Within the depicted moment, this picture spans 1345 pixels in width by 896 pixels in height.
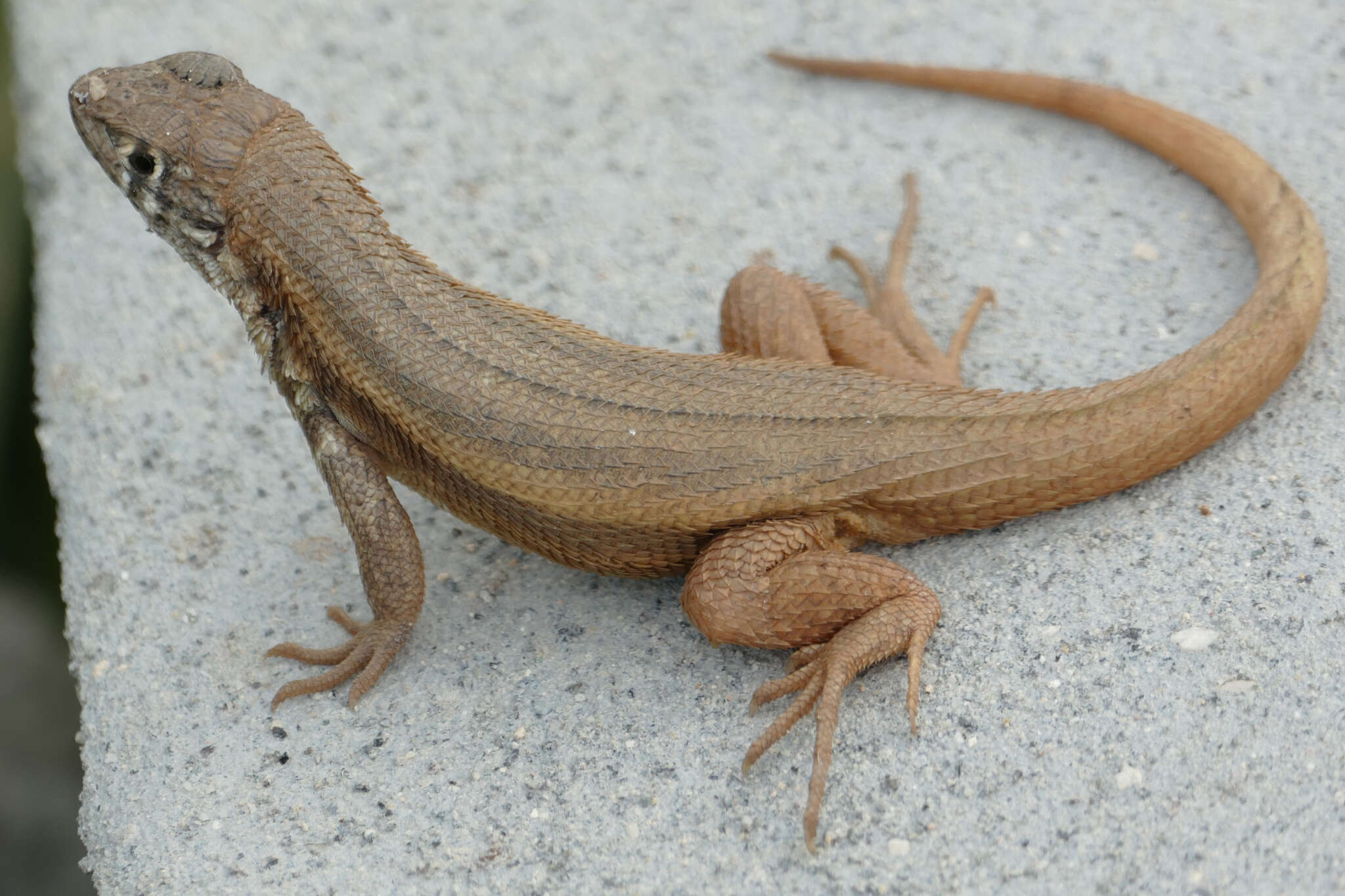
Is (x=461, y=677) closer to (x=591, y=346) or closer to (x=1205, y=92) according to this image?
(x=591, y=346)

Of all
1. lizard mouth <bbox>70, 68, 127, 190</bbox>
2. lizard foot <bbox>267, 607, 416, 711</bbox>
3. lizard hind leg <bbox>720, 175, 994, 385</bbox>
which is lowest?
lizard foot <bbox>267, 607, 416, 711</bbox>

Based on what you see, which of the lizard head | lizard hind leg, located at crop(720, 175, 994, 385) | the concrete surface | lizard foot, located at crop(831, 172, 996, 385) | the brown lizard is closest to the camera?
the concrete surface

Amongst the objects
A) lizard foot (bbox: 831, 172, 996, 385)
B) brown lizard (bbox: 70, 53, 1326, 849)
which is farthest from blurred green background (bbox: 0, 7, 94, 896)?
lizard foot (bbox: 831, 172, 996, 385)

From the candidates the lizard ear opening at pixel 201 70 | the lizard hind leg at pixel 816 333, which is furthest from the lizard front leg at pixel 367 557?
the lizard hind leg at pixel 816 333

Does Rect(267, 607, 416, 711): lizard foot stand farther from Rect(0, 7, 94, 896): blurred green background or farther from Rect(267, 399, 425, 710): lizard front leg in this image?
Rect(0, 7, 94, 896): blurred green background

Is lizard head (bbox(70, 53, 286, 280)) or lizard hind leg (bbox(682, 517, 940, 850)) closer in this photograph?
lizard hind leg (bbox(682, 517, 940, 850))

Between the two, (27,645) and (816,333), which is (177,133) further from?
(27,645)

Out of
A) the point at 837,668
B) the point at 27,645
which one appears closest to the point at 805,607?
the point at 837,668
